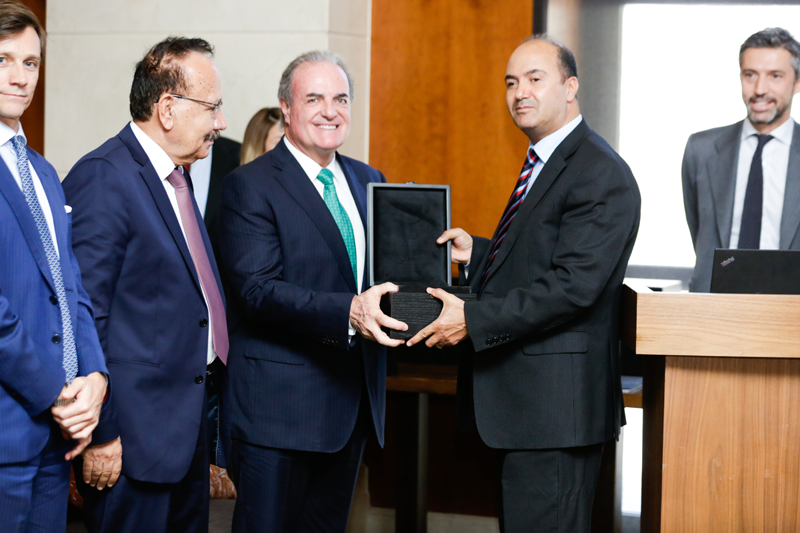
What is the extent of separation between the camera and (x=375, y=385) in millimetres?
2441

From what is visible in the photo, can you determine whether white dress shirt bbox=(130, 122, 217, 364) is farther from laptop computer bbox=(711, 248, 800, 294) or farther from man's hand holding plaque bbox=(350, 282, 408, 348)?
laptop computer bbox=(711, 248, 800, 294)

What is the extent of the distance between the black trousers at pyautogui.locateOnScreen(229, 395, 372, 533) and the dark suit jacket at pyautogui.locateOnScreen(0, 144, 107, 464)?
0.77 meters

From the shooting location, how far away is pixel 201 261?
84.5 inches

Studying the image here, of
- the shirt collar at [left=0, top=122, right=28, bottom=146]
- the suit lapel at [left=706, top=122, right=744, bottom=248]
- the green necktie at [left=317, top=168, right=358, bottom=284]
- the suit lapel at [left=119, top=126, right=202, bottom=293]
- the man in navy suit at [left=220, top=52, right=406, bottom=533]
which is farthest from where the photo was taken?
the suit lapel at [left=706, top=122, right=744, bottom=248]

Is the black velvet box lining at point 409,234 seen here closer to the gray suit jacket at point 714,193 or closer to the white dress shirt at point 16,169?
the white dress shirt at point 16,169

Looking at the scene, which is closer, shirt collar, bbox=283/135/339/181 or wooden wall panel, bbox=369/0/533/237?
shirt collar, bbox=283/135/339/181

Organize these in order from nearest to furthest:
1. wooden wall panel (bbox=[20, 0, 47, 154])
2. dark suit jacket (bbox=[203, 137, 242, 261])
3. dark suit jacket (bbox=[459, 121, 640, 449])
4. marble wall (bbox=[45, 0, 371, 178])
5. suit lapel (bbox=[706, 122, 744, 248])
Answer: dark suit jacket (bbox=[459, 121, 640, 449]) < suit lapel (bbox=[706, 122, 744, 248]) < dark suit jacket (bbox=[203, 137, 242, 261]) < marble wall (bbox=[45, 0, 371, 178]) < wooden wall panel (bbox=[20, 0, 47, 154])

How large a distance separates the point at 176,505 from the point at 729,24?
3357mm

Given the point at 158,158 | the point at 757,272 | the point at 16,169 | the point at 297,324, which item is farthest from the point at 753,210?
the point at 16,169

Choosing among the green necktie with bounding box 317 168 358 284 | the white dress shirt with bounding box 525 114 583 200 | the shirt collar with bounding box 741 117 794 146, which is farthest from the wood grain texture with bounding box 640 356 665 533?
the shirt collar with bounding box 741 117 794 146

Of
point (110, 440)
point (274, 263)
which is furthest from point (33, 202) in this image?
point (274, 263)

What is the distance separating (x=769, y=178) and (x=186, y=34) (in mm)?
2934

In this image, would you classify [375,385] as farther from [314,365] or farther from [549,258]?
[549,258]

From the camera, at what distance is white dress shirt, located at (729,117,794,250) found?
11.1 feet
